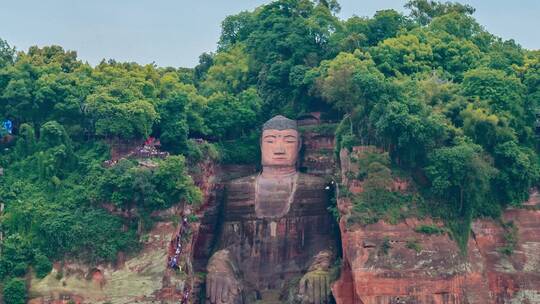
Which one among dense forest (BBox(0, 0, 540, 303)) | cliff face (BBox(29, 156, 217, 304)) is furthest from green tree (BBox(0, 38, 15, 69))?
cliff face (BBox(29, 156, 217, 304))

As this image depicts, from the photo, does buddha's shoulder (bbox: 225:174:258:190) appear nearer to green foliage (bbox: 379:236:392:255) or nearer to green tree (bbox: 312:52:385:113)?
green tree (bbox: 312:52:385:113)

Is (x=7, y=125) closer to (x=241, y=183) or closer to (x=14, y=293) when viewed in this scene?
(x=14, y=293)

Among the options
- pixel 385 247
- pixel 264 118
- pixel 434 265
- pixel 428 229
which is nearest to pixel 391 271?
pixel 385 247

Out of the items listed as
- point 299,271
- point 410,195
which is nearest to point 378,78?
point 410,195

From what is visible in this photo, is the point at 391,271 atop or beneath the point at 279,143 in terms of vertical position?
beneath

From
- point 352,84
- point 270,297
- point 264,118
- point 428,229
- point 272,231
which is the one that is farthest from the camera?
point 264,118

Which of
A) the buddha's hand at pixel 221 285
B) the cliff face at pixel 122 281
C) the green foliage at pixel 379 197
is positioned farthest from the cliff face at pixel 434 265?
the cliff face at pixel 122 281

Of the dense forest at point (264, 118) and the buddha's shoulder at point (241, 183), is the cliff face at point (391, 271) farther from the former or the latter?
the buddha's shoulder at point (241, 183)
